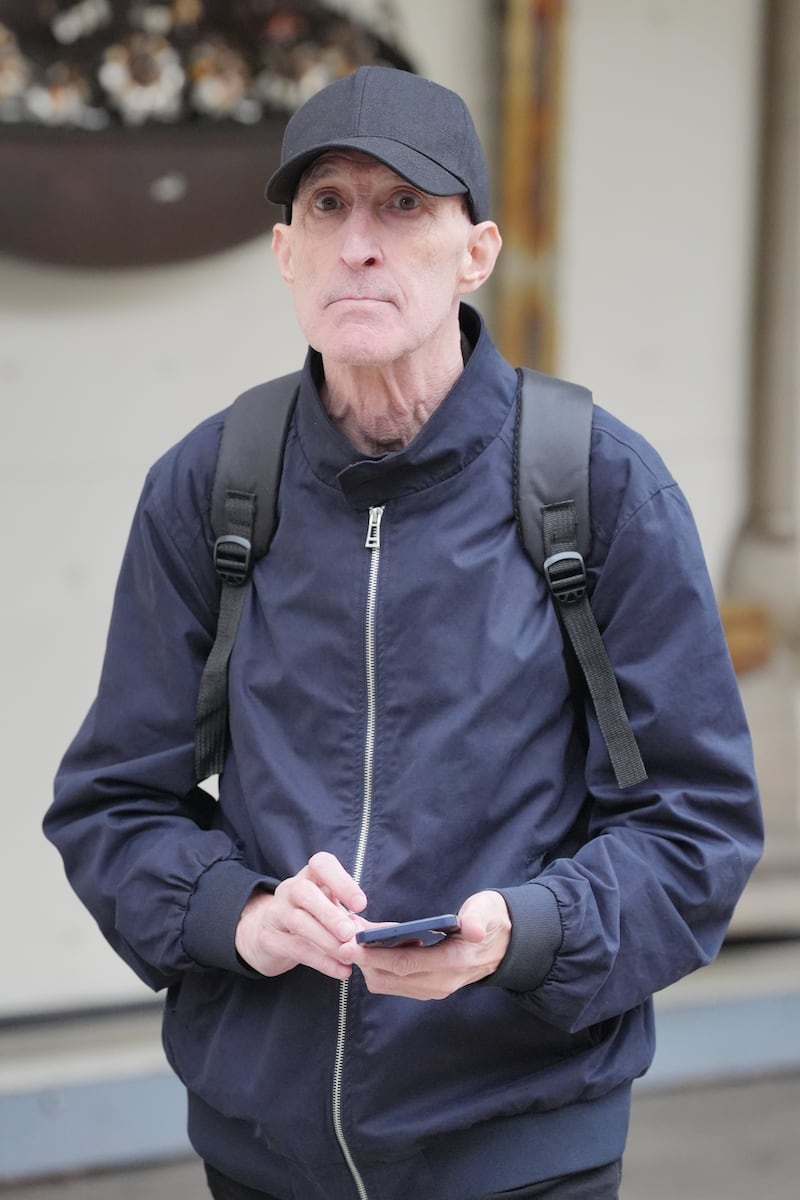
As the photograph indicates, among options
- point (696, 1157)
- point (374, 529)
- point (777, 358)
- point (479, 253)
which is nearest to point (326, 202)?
point (479, 253)

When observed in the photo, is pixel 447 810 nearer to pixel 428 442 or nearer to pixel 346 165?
pixel 428 442

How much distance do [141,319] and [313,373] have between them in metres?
2.00

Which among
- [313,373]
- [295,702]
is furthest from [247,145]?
[295,702]

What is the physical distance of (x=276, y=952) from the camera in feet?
5.82

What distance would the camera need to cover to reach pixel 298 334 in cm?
403

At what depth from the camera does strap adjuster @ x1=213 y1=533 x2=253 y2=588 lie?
1.93m

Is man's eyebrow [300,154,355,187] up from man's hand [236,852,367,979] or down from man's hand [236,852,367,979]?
up

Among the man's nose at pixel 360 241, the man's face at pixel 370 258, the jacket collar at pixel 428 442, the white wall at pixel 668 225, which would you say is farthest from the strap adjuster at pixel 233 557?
the white wall at pixel 668 225

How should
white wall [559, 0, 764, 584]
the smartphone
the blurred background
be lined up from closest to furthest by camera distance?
the smartphone, the blurred background, white wall [559, 0, 764, 584]

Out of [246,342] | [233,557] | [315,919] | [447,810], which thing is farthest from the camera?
[246,342]

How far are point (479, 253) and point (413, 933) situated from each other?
791mm

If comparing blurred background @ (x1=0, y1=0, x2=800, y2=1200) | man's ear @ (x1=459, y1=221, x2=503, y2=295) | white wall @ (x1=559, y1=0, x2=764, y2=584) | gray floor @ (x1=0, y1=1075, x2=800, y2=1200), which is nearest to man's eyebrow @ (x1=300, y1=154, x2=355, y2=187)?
man's ear @ (x1=459, y1=221, x2=503, y2=295)

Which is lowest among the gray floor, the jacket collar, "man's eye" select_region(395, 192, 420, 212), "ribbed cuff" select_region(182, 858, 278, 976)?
A: the gray floor

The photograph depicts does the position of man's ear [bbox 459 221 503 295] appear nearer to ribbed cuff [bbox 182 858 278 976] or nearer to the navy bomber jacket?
the navy bomber jacket
